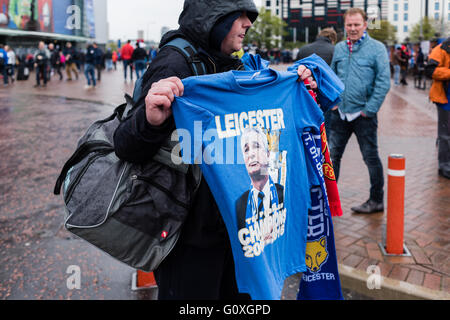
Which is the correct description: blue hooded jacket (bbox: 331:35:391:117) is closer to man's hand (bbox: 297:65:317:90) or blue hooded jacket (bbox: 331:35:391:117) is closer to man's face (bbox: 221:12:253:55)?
man's hand (bbox: 297:65:317:90)

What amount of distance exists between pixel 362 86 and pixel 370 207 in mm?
1296

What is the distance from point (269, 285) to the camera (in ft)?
5.40

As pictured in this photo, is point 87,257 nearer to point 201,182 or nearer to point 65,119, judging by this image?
point 201,182

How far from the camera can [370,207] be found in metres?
4.59

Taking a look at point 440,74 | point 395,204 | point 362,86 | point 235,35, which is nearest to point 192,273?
point 235,35

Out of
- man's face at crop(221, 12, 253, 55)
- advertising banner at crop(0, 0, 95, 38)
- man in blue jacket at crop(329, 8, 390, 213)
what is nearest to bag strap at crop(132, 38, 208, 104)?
man's face at crop(221, 12, 253, 55)

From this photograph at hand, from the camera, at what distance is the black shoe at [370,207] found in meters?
4.58

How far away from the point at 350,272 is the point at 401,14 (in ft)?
444

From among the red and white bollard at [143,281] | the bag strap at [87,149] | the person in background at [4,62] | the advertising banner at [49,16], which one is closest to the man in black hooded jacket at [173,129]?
the bag strap at [87,149]

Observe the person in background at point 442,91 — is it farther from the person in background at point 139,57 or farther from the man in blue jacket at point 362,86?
the person in background at point 139,57

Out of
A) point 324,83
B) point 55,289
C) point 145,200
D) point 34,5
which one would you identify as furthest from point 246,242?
point 34,5

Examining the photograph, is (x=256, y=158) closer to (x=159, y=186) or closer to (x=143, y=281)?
(x=159, y=186)

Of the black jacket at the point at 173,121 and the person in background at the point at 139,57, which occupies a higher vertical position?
the person in background at the point at 139,57

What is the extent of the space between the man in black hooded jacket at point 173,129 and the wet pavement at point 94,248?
1637mm
